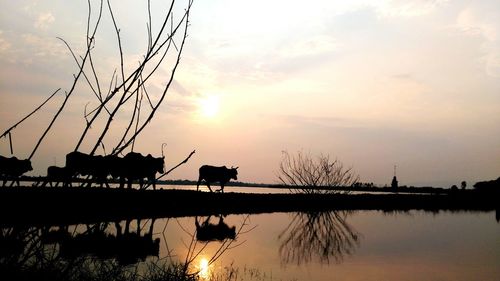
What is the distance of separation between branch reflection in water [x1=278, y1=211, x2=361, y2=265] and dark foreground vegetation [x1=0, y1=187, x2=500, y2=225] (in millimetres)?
3726

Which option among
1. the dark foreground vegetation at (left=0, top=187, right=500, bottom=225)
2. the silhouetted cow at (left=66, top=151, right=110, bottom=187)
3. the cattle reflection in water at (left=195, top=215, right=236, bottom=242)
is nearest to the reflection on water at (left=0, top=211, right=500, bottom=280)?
the cattle reflection in water at (left=195, top=215, right=236, bottom=242)

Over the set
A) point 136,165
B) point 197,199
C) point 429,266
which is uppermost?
point 136,165

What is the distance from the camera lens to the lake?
31.1 ft

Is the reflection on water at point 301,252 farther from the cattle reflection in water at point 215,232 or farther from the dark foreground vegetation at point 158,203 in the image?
the dark foreground vegetation at point 158,203

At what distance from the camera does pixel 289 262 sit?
1088 centimetres

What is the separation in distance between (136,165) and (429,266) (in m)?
15.9

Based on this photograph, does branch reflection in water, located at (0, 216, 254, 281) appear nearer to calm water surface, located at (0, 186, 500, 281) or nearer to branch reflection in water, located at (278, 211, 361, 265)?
calm water surface, located at (0, 186, 500, 281)

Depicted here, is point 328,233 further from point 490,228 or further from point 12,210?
point 12,210

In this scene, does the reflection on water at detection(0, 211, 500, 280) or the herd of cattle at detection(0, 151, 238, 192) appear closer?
the herd of cattle at detection(0, 151, 238, 192)

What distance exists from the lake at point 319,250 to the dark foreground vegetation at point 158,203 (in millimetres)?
1115

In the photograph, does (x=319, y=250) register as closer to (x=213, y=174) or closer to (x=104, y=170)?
(x=104, y=170)

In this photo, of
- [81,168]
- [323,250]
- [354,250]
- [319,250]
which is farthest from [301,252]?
[81,168]

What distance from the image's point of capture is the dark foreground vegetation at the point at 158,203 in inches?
61.1

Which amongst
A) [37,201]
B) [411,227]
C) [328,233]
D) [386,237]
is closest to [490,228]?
[411,227]
